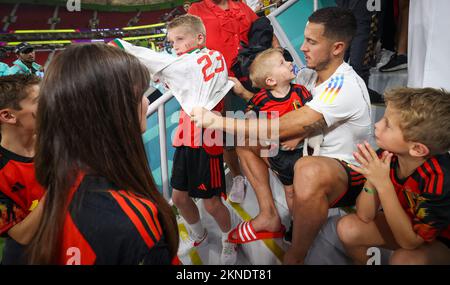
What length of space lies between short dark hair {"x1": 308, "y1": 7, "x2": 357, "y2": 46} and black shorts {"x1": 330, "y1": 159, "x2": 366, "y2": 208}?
42cm

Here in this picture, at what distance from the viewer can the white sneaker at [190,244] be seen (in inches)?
53.0

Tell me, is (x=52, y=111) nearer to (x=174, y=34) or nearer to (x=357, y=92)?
(x=174, y=34)

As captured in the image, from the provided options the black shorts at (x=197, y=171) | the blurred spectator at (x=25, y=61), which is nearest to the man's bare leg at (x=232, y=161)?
the black shorts at (x=197, y=171)

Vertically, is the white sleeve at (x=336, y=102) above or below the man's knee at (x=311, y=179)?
→ above

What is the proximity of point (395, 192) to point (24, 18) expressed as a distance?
99.6 inches

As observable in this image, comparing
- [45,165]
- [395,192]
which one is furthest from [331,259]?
[45,165]

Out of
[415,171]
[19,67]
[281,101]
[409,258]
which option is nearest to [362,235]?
[409,258]

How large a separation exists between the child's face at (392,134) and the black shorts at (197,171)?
64 centimetres

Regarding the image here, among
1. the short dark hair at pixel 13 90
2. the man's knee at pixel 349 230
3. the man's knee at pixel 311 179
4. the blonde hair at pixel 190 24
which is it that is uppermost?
the blonde hair at pixel 190 24

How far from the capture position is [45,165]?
0.54m

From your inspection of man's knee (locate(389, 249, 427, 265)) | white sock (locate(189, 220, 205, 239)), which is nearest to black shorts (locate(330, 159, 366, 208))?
man's knee (locate(389, 249, 427, 265))

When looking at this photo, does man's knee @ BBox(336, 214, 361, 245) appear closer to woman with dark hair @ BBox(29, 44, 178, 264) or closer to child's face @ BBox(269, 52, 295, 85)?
child's face @ BBox(269, 52, 295, 85)

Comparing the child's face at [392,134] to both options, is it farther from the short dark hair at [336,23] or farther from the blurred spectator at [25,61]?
the blurred spectator at [25,61]

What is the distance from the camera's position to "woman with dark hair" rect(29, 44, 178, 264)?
491mm
